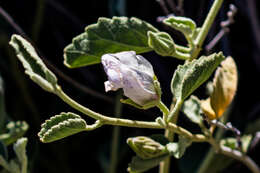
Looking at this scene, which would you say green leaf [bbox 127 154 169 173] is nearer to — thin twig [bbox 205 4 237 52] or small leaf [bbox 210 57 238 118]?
small leaf [bbox 210 57 238 118]

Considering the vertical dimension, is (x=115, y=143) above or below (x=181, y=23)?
below

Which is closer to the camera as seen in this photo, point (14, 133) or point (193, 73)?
point (193, 73)

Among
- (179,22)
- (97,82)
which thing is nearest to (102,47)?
(179,22)

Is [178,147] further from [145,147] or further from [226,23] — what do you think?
[226,23]

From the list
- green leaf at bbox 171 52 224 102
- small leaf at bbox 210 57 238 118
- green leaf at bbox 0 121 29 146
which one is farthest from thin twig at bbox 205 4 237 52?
green leaf at bbox 0 121 29 146

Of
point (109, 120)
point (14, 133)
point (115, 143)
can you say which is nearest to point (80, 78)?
point (115, 143)

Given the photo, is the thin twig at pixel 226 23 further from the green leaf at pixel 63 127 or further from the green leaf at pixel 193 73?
the green leaf at pixel 63 127

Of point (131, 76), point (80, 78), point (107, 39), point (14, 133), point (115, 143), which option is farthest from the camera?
point (80, 78)
